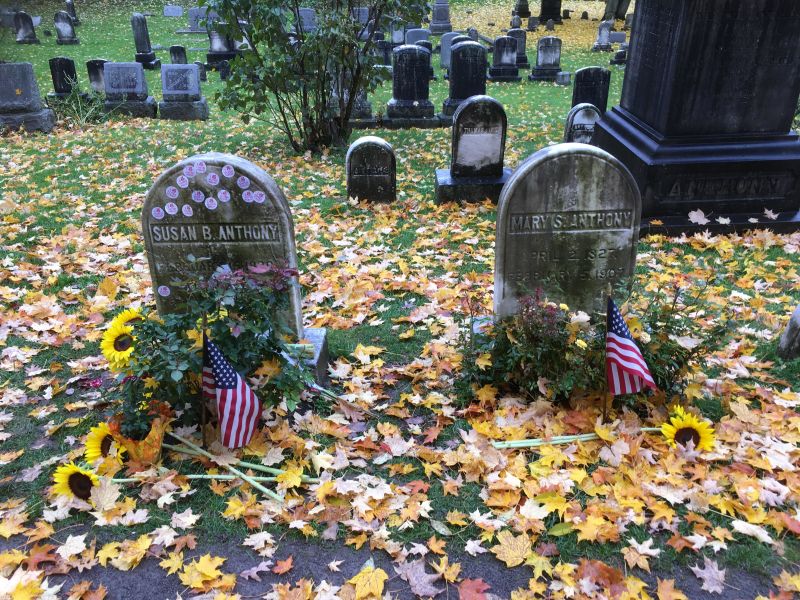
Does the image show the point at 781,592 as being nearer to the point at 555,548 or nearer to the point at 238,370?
the point at 555,548

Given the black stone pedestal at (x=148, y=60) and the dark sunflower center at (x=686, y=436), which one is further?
the black stone pedestal at (x=148, y=60)

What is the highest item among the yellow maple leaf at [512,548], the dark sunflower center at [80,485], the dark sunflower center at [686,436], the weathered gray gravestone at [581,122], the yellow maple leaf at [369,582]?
the weathered gray gravestone at [581,122]

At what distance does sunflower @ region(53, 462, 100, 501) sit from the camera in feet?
10.4

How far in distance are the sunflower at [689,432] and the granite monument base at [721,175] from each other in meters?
3.95

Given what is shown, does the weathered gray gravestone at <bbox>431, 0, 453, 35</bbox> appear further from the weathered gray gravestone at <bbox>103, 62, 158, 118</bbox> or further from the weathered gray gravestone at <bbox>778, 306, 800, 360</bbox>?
the weathered gray gravestone at <bbox>778, 306, 800, 360</bbox>

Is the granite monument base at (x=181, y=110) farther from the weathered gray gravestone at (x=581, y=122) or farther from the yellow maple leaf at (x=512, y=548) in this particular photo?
the yellow maple leaf at (x=512, y=548)

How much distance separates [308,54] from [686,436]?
342 inches

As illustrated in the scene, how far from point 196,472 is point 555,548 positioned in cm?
199

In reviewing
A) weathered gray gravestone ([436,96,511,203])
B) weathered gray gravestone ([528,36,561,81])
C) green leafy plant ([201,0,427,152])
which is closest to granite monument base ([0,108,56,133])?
green leafy plant ([201,0,427,152])

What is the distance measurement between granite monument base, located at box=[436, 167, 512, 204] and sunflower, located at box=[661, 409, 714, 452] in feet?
17.6

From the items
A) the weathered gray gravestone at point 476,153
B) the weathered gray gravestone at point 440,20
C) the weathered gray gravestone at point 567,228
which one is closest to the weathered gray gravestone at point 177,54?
the weathered gray gravestone at point 440,20

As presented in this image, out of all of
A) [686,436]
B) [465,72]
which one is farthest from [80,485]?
[465,72]

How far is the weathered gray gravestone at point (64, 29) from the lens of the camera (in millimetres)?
25156

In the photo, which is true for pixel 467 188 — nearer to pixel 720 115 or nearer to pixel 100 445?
pixel 720 115
